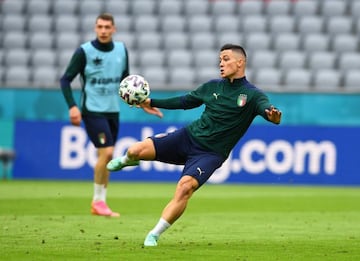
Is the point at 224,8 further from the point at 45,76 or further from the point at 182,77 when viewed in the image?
the point at 45,76

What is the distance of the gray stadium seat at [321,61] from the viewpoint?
22641mm

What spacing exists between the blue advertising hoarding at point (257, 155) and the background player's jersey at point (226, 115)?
916cm

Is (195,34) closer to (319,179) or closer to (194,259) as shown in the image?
(319,179)

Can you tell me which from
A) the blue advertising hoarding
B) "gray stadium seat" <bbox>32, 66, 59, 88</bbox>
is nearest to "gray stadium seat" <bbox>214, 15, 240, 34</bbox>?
"gray stadium seat" <bbox>32, 66, 59, 88</bbox>

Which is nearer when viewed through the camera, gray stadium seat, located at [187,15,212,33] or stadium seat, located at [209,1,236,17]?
gray stadium seat, located at [187,15,212,33]

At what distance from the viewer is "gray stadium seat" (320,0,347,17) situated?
24000 mm

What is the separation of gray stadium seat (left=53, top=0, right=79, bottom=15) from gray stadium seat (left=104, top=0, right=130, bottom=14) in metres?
0.81

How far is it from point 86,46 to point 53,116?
22.4 ft

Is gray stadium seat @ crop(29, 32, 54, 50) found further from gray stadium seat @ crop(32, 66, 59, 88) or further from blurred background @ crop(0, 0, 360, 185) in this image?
gray stadium seat @ crop(32, 66, 59, 88)

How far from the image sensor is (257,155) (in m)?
19.6

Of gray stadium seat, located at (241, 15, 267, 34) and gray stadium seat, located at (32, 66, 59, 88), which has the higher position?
gray stadium seat, located at (241, 15, 267, 34)

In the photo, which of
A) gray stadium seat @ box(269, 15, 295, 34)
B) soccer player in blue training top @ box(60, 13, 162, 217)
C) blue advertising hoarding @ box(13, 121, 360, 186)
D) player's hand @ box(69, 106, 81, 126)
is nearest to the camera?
player's hand @ box(69, 106, 81, 126)

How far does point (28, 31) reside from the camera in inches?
960

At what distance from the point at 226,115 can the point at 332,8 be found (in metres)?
14.4
